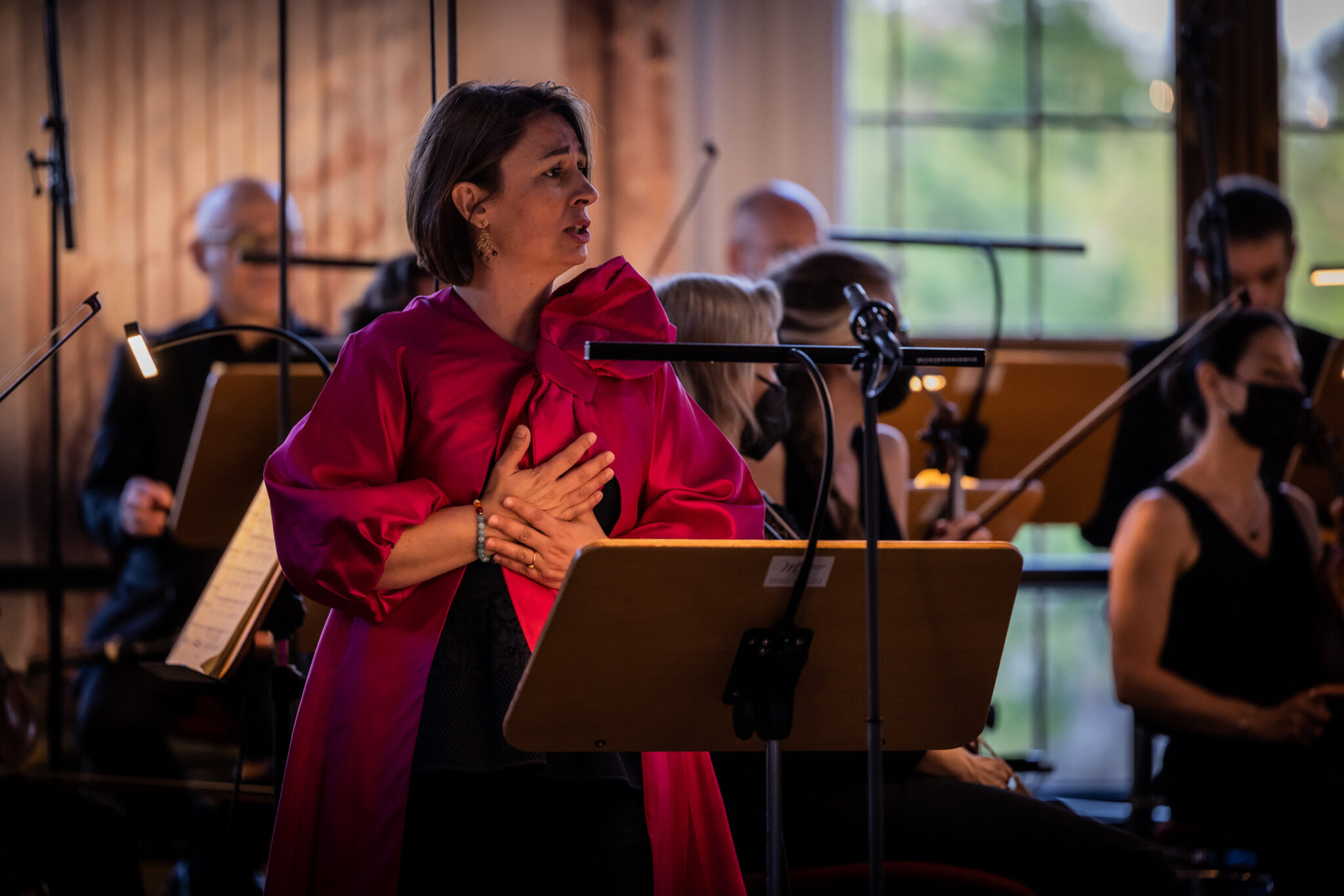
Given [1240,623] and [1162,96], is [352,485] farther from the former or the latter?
[1162,96]

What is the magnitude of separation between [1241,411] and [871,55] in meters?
2.00

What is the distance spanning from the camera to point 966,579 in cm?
118

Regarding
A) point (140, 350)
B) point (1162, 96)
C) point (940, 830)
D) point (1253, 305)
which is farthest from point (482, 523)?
point (1162, 96)

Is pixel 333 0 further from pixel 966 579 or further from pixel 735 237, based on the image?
pixel 966 579

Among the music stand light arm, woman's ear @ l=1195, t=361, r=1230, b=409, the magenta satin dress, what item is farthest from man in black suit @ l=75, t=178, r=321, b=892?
woman's ear @ l=1195, t=361, r=1230, b=409

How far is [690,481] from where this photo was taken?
1444 mm

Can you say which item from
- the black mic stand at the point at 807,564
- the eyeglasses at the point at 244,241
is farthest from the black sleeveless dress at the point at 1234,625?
the eyeglasses at the point at 244,241

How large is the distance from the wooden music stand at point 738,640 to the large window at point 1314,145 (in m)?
3.36

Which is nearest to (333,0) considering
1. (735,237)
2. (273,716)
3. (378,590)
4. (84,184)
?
(84,184)

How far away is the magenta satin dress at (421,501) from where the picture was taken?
129cm

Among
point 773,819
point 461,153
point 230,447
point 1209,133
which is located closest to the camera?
point 773,819

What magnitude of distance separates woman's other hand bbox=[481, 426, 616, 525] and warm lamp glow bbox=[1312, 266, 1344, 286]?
1595 mm

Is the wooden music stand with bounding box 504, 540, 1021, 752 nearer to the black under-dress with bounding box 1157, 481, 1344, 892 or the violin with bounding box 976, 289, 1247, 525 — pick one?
the violin with bounding box 976, 289, 1247, 525

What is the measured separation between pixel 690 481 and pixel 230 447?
1.03m
